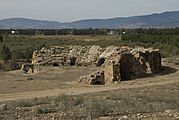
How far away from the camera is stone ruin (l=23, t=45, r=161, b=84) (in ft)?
114

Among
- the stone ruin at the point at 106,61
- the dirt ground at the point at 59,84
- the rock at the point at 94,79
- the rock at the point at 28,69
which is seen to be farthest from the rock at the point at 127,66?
the rock at the point at 28,69

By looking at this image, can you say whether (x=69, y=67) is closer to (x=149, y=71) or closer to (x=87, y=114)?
(x=149, y=71)

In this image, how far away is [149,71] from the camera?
124 feet

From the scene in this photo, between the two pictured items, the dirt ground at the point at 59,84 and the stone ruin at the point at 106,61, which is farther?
the stone ruin at the point at 106,61

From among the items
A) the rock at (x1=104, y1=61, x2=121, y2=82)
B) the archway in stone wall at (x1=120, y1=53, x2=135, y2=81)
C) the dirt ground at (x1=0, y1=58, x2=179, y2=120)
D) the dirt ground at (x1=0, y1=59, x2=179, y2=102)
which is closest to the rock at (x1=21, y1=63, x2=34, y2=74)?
the dirt ground at (x1=0, y1=58, x2=179, y2=120)

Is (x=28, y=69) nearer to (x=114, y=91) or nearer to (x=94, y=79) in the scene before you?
(x=94, y=79)

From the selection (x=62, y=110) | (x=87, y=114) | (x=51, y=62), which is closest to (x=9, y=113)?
(x=62, y=110)

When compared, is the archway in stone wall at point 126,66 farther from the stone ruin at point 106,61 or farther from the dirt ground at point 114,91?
the dirt ground at point 114,91

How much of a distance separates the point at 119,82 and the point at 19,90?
8.00 meters

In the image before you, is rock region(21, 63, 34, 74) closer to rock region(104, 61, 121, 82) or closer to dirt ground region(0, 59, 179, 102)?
dirt ground region(0, 59, 179, 102)

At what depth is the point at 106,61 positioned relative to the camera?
39719 millimetres

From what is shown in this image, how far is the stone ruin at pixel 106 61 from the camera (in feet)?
114

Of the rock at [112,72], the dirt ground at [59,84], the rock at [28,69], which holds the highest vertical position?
the rock at [112,72]

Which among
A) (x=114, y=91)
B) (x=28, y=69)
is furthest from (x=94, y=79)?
(x=28, y=69)
